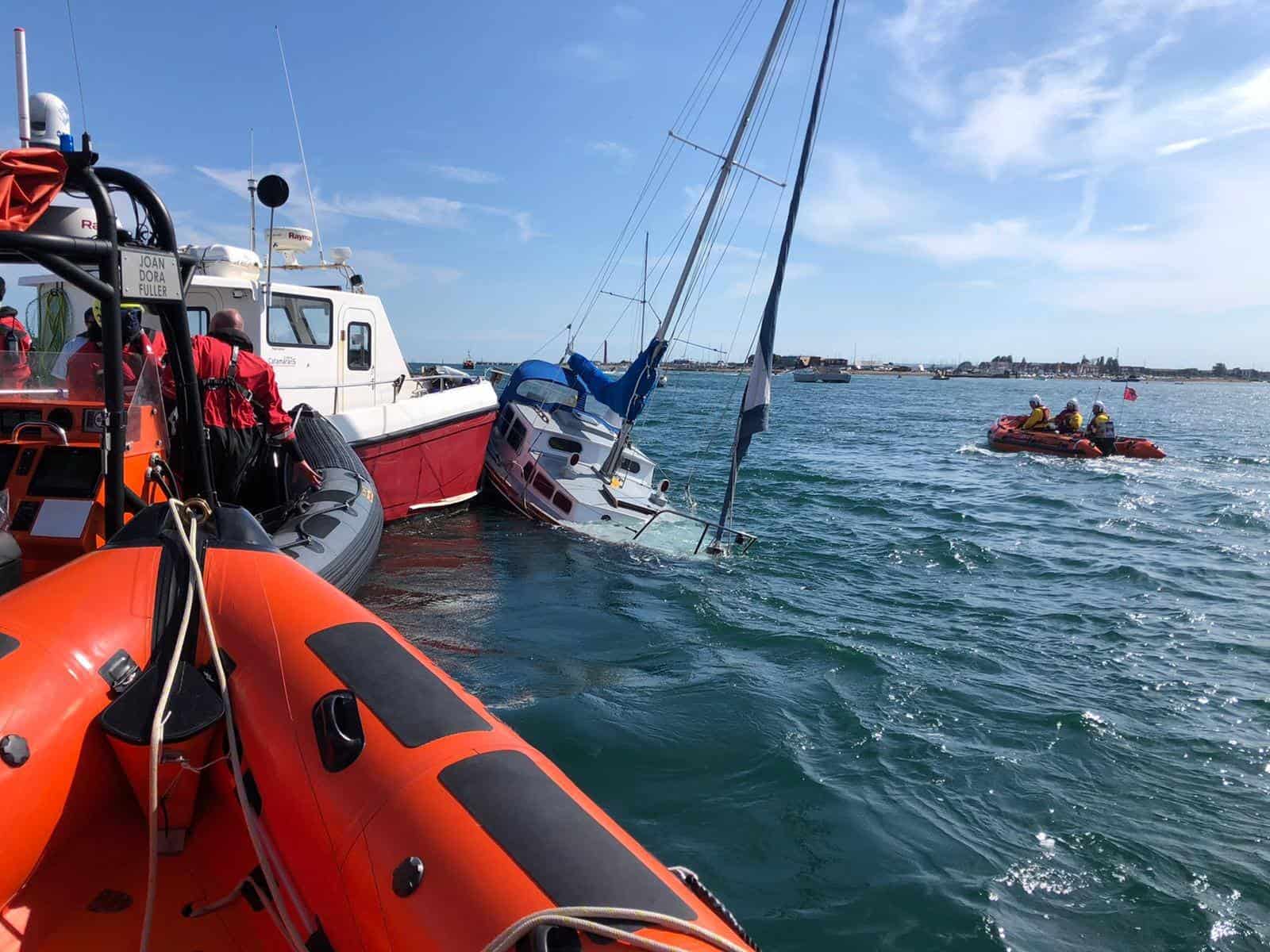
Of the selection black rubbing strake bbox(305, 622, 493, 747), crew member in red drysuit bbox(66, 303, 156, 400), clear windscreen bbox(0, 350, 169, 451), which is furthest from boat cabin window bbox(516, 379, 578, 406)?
black rubbing strake bbox(305, 622, 493, 747)

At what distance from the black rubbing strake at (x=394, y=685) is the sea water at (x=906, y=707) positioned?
1.78 m

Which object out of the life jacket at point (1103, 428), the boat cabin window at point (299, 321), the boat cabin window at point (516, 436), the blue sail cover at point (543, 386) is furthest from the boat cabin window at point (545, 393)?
the life jacket at point (1103, 428)

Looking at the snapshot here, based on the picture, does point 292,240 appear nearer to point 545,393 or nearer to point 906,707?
point 545,393

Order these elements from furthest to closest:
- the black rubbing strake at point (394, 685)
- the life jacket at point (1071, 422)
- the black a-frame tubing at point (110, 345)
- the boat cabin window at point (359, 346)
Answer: the life jacket at point (1071, 422)
the boat cabin window at point (359, 346)
the black a-frame tubing at point (110, 345)
the black rubbing strake at point (394, 685)

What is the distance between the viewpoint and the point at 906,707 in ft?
19.0

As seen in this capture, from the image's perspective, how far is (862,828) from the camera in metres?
4.20

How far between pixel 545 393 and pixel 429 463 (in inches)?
141

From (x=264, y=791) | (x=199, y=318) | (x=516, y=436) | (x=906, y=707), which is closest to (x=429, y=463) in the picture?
(x=516, y=436)

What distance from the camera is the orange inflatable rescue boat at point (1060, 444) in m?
21.6

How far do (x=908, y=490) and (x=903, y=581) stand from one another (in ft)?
25.7

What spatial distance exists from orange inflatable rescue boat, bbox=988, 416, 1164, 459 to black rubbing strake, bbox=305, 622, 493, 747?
74.8 feet

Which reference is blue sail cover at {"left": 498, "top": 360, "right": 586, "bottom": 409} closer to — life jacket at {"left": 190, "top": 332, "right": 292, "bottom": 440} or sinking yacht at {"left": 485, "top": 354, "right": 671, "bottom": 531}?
sinking yacht at {"left": 485, "top": 354, "right": 671, "bottom": 531}

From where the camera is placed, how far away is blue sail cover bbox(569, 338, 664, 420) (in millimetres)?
12461

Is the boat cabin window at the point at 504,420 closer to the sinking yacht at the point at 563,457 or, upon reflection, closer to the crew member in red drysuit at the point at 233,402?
the sinking yacht at the point at 563,457
